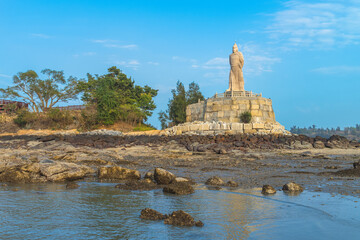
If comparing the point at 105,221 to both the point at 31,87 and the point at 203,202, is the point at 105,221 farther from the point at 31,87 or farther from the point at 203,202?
the point at 31,87

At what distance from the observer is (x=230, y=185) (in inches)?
308

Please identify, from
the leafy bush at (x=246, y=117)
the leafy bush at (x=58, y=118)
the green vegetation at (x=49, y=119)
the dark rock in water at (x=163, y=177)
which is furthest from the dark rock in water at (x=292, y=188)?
the leafy bush at (x=58, y=118)

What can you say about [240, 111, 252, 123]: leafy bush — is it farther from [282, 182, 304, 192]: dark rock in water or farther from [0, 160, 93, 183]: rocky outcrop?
[282, 182, 304, 192]: dark rock in water

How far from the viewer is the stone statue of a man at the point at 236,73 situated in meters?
40.0

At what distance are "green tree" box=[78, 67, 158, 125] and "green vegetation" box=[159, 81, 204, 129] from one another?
250 centimetres

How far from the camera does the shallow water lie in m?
4.11

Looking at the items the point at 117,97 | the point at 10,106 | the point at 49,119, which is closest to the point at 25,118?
the point at 49,119

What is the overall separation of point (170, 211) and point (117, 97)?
1568 inches

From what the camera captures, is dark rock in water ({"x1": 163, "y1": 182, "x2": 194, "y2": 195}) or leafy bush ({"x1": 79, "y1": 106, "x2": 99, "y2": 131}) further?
leafy bush ({"x1": 79, "y1": 106, "x2": 99, "y2": 131})

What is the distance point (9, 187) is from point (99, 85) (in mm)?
39320

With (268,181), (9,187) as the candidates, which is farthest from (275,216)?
(9,187)

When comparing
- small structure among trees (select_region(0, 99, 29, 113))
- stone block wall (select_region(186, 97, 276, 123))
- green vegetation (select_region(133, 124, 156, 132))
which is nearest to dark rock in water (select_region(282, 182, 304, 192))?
stone block wall (select_region(186, 97, 276, 123))

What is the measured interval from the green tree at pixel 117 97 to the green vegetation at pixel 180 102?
2497 mm

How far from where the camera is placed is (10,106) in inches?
1975
